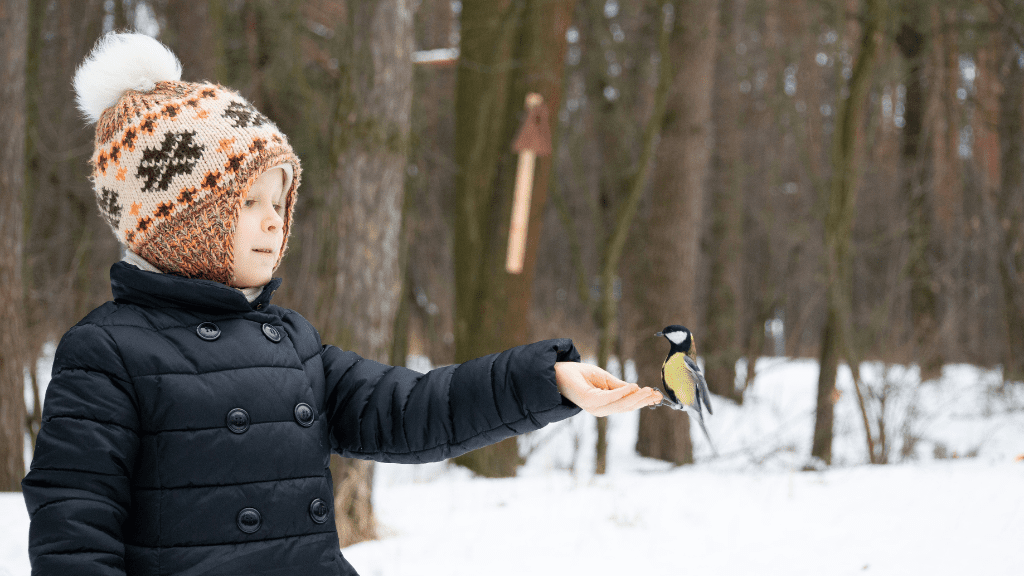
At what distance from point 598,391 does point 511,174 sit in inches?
186

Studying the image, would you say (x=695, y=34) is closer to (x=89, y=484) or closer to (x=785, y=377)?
(x=785, y=377)

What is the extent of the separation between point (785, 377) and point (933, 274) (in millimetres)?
2588

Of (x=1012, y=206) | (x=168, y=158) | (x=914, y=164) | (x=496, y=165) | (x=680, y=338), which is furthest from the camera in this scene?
(x=914, y=164)

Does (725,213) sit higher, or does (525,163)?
(725,213)

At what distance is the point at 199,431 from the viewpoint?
138cm

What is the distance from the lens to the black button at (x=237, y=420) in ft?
4.59

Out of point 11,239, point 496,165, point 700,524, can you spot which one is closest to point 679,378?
point 700,524

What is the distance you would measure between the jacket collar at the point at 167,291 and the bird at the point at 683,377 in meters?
0.85

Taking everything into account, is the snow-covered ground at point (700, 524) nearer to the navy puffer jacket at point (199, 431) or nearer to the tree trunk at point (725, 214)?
the navy puffer jacket at point (199, 431)

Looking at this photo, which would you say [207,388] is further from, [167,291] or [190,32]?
[190,32]

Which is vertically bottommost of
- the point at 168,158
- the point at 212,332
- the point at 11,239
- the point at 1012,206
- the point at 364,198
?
the point at 212,332

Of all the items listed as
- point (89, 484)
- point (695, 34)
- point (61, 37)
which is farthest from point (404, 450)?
point (61, 37)

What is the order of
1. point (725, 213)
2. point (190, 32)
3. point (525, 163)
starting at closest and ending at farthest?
1. point (525, 163)
2. point (190, 32)
3. point (725, 213)

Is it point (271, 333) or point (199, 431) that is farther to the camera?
point (271, 333)
